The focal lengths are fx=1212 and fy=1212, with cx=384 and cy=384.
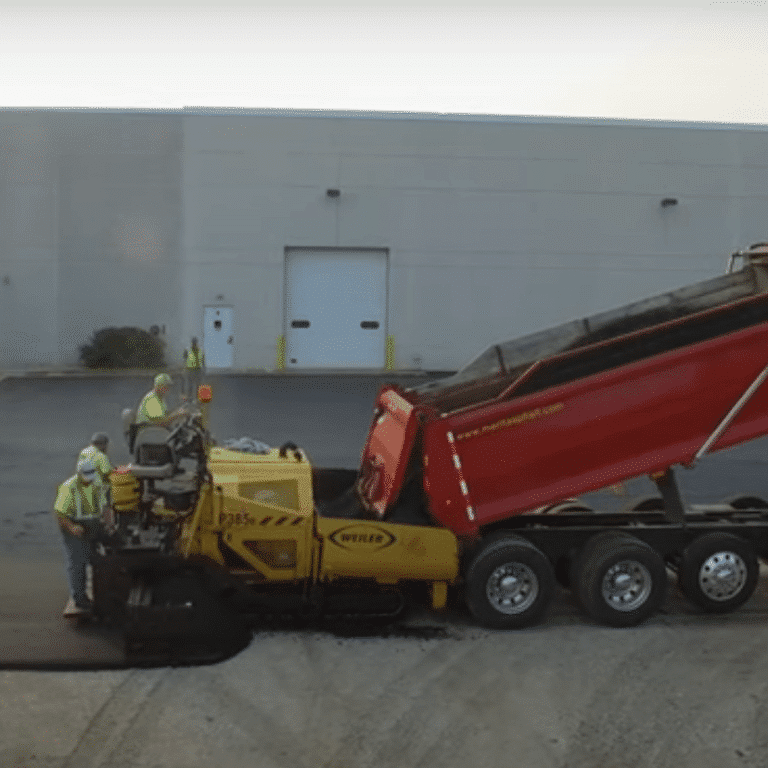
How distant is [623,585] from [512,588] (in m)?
0.97

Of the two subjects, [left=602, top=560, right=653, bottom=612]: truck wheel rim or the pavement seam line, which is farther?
[left=602, top=560, right=653, bottom=612]: truck wheel rim

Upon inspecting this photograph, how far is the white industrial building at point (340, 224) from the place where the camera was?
34812 millimetres

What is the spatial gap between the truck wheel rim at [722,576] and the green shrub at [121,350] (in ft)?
82.7

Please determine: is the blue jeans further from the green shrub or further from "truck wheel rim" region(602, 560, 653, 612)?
the green shrub

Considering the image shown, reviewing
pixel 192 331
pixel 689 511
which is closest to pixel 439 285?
pixel 192 331

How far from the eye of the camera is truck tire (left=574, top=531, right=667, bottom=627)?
34.0ft

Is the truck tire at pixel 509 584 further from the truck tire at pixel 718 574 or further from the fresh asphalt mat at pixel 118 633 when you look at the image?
the truck tire at pixel 718 574

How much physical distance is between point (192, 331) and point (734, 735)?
2856 centimetres

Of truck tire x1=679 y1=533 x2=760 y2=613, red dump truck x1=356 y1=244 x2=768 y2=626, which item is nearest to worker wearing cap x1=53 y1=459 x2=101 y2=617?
red dump truck x1=356 y1=244 x2=768 y2=626

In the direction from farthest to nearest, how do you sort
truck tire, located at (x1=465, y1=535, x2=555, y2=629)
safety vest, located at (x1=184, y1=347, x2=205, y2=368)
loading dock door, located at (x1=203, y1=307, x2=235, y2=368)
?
loading dock door, located at (x1=203, y1=307, x2=235, y2=368)
safety vest, located at (x1=184, y1=347, x2=205, y2=368)
truck tire, located at (x1=465, y1=535, x2=555, y2=629)

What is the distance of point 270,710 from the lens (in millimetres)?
8445

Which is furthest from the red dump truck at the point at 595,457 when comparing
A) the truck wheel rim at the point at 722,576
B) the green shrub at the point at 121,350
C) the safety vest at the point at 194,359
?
the green shrub at the point at 121,350

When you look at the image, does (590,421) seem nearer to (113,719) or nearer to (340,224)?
(113,719)

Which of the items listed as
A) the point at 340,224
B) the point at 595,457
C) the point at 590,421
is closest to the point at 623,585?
the point at 595,457
